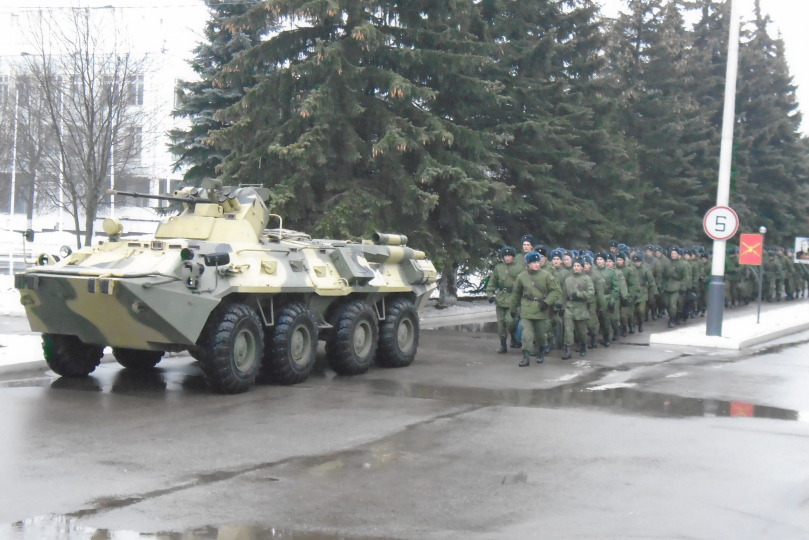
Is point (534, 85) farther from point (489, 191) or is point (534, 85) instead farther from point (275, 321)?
point (275, 321)

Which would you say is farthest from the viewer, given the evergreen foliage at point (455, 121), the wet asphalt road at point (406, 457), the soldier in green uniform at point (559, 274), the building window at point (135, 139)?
the building window at point (135, 139)

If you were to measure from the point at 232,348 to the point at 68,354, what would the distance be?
7.77ft

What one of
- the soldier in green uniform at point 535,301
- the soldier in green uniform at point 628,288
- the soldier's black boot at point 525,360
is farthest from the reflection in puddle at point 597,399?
the soldier in green uniform at point 628,288

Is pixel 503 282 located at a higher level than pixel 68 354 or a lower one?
higher

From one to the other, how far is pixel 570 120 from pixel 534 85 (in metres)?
1.57

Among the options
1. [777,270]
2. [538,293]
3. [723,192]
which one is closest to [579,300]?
[538,293]

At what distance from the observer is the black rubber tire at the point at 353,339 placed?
45.5ft

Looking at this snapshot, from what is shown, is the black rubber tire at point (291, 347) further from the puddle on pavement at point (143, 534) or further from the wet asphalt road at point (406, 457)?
the puddle on pavement at point (143, 534)

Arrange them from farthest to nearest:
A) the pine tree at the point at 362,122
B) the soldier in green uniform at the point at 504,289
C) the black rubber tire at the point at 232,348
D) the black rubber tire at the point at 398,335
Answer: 1. the pine tree at the point at 362,122
2. the soldier in green uniform at the point at 504,289
3. the black rubber tire at the point at 398,335
4. the black rubber tire at the point at 232,348

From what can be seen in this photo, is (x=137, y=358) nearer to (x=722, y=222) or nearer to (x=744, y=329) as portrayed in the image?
(x=722, y=222)

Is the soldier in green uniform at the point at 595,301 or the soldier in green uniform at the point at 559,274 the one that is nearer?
the soldier in green uniform at the point at 559,274

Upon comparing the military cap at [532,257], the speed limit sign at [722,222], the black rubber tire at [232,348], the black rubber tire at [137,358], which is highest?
the speed limit sign at [722,222]

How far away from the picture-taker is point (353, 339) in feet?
45.9

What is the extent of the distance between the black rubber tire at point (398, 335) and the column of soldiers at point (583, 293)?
5.28 feet
